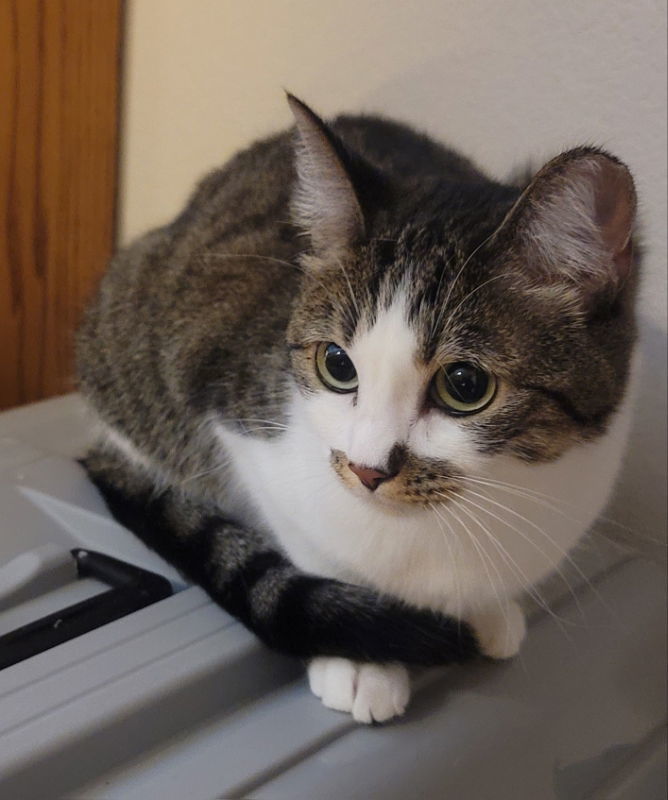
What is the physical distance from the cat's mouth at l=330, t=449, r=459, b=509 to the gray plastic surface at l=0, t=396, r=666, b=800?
196 mm

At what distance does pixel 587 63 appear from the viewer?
0.97 meters

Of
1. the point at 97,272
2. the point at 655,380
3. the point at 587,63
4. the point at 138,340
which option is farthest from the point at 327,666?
the point at 97,272

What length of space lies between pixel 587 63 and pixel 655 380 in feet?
1.26

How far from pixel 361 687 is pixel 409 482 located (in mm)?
188

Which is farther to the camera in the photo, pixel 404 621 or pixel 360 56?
pixel 360 56

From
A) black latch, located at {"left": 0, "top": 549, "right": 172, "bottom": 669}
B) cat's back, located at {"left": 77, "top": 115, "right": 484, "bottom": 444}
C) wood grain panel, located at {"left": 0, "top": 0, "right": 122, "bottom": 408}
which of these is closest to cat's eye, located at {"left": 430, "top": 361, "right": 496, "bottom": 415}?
cat's back, located at {"left": 77, "top": 115, "right": 484, "bottom": 444}

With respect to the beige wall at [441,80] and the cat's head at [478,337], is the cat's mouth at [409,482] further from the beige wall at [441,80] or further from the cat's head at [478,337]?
the beige wall at [441,80]

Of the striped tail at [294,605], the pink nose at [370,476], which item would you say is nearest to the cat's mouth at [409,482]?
the pink nose at [370,476]

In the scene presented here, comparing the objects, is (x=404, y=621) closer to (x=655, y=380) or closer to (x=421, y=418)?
(x=421, y=418)

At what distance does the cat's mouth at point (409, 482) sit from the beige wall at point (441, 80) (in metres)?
0.46

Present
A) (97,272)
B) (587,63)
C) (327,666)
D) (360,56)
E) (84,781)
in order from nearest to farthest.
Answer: (84,781)
(327,666)
(587,63)
(360,56)
(97,272)

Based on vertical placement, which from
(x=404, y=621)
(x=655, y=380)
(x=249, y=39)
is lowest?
(x=404, y=621)

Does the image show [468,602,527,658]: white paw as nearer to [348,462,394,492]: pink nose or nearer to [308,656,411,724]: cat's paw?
[308,656,411,724]: cat's paw

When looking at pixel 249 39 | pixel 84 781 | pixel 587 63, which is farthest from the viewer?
pixel 249 39
